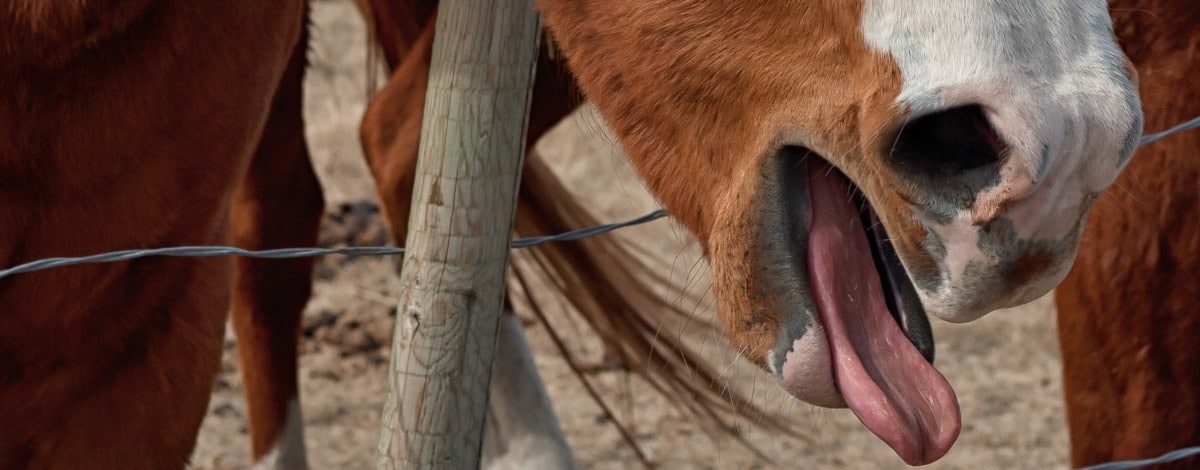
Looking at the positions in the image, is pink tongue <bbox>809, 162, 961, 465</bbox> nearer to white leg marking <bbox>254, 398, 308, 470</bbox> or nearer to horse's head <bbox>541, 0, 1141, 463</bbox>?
horse's head <bbox>541, 0, 1141, 463</bbox>

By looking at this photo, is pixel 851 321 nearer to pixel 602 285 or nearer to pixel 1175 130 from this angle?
pixel 1175 130

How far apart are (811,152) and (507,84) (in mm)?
362

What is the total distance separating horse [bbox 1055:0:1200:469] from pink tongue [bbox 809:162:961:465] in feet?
2.76

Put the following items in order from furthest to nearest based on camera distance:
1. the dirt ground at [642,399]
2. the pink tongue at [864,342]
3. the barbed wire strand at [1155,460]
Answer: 1. the dirt ground at [642,399]
2. the barbed wire strand at [1155,460]
3. the pink tongue at [864,342]

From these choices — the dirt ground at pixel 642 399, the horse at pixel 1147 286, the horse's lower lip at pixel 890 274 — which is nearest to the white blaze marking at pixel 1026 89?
the horse's lower lip at pixel 890 274

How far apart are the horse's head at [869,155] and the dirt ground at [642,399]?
54.1 inches

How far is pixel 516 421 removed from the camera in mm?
2727

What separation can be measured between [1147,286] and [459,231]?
1146 millimetres

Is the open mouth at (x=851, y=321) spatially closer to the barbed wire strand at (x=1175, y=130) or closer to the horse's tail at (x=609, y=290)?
the barbed wire strand at (x=1175, y=130)

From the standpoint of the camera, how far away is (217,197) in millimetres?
1624

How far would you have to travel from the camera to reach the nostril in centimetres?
101

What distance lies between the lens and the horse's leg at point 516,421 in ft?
8.92

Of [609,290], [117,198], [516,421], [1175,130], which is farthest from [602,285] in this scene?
[117,198]

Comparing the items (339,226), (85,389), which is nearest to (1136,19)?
(85,389)
